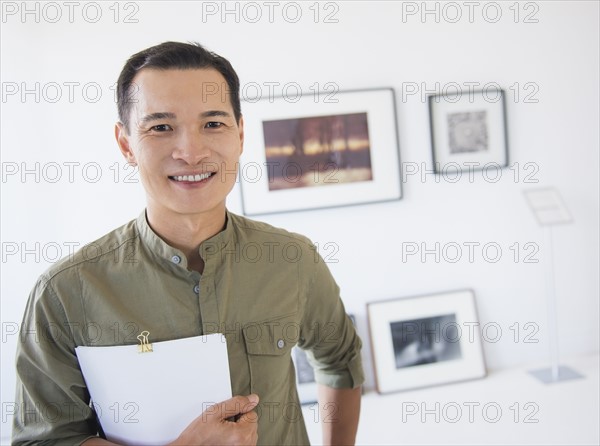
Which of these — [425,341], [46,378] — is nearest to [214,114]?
[46,378]

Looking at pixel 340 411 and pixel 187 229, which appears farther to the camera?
pixel 340 411

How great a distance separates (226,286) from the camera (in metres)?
1.02

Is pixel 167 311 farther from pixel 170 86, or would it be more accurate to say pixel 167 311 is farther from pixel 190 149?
pixel 170 86

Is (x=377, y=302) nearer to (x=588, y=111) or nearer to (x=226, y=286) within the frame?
(x=588, y=111)

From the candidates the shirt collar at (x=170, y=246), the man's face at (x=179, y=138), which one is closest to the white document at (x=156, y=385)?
the shirt collar at (x=170, y=246)

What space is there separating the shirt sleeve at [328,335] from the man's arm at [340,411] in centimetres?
2

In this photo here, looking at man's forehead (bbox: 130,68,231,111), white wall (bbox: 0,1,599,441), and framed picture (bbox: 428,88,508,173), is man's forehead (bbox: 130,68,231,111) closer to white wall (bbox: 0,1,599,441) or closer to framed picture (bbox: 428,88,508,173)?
white wall (bbox: 0,1,599,441)

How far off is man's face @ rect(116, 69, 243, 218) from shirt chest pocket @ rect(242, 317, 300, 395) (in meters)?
0.25

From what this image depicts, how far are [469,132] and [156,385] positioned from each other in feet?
6.56

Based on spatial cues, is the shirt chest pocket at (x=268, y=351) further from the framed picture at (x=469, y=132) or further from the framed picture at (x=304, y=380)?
the framed picture at (x=469, y=132)

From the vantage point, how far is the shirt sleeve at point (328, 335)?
1.16 metres

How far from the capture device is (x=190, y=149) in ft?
3.11

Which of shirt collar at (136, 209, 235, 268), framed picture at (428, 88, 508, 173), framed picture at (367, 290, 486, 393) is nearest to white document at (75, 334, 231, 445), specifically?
shirt collar at (136, 209, 235, 268)

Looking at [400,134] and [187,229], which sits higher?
[400,134]
